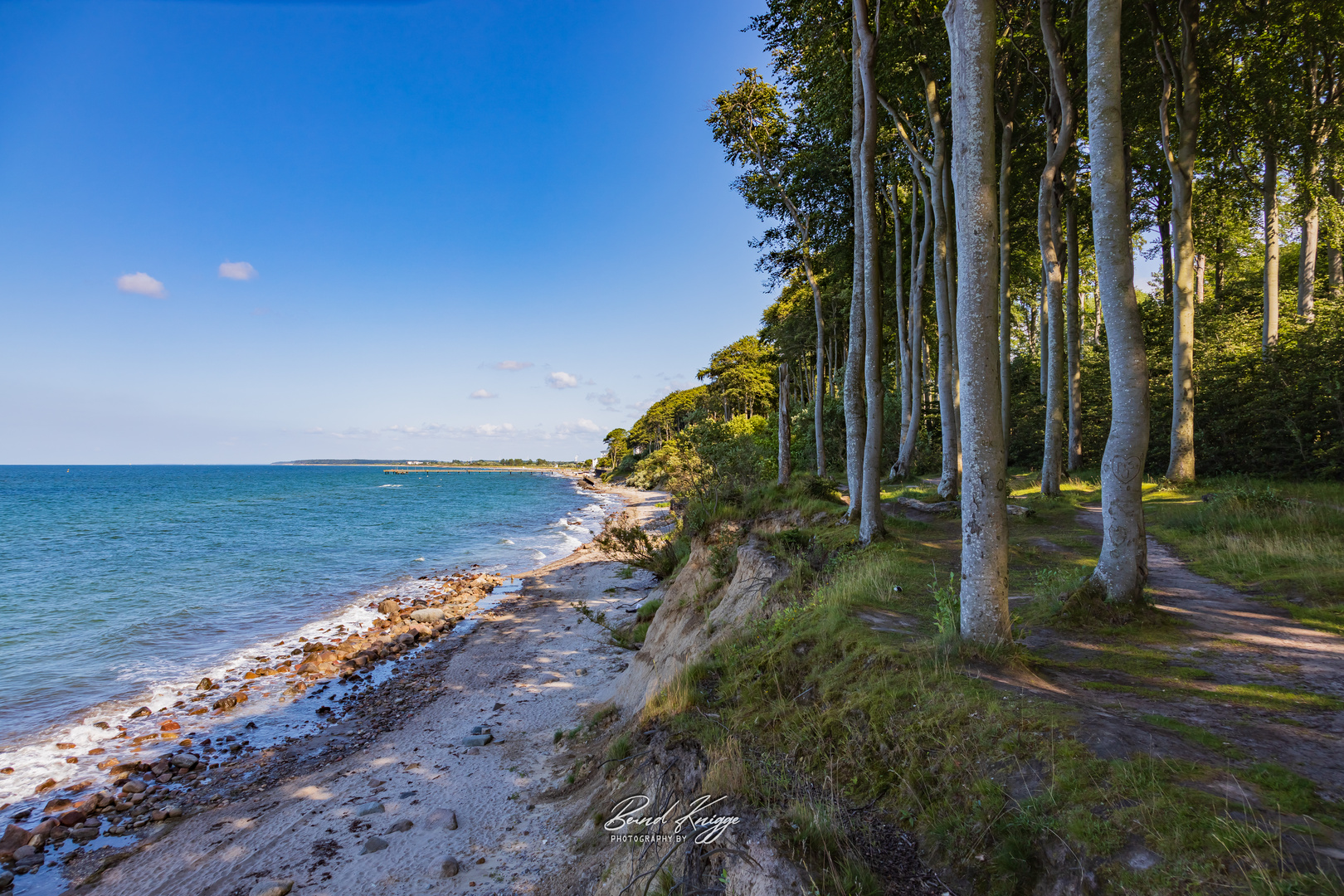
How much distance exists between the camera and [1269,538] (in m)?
8.33

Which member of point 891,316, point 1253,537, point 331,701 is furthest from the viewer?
point 891,316

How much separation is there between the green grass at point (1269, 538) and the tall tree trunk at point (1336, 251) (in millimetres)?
9102

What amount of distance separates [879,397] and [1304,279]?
17.0 m

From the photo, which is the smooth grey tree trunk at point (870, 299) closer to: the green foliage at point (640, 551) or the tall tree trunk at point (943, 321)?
the tall tree trunk at point (943, 321)

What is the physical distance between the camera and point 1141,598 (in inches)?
244

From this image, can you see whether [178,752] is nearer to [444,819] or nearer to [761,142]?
[444,819]

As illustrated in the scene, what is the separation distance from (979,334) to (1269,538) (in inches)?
279

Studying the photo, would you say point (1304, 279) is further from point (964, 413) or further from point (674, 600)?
point (674, 600)

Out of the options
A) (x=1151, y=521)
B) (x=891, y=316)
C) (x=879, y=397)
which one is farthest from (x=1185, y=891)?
(x=891, y=316)

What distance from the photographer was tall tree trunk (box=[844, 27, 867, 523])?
10703 millimetres

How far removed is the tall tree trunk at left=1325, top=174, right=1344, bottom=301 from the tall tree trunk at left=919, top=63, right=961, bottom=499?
32.2ft

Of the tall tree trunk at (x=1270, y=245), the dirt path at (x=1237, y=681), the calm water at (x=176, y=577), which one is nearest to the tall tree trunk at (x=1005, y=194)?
the tall tree trunk at (x=1270, y=245)

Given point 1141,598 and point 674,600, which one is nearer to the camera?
point 1141,598

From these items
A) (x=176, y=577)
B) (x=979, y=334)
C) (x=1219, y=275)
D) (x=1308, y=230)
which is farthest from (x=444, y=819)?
(x=1219, y=275)
